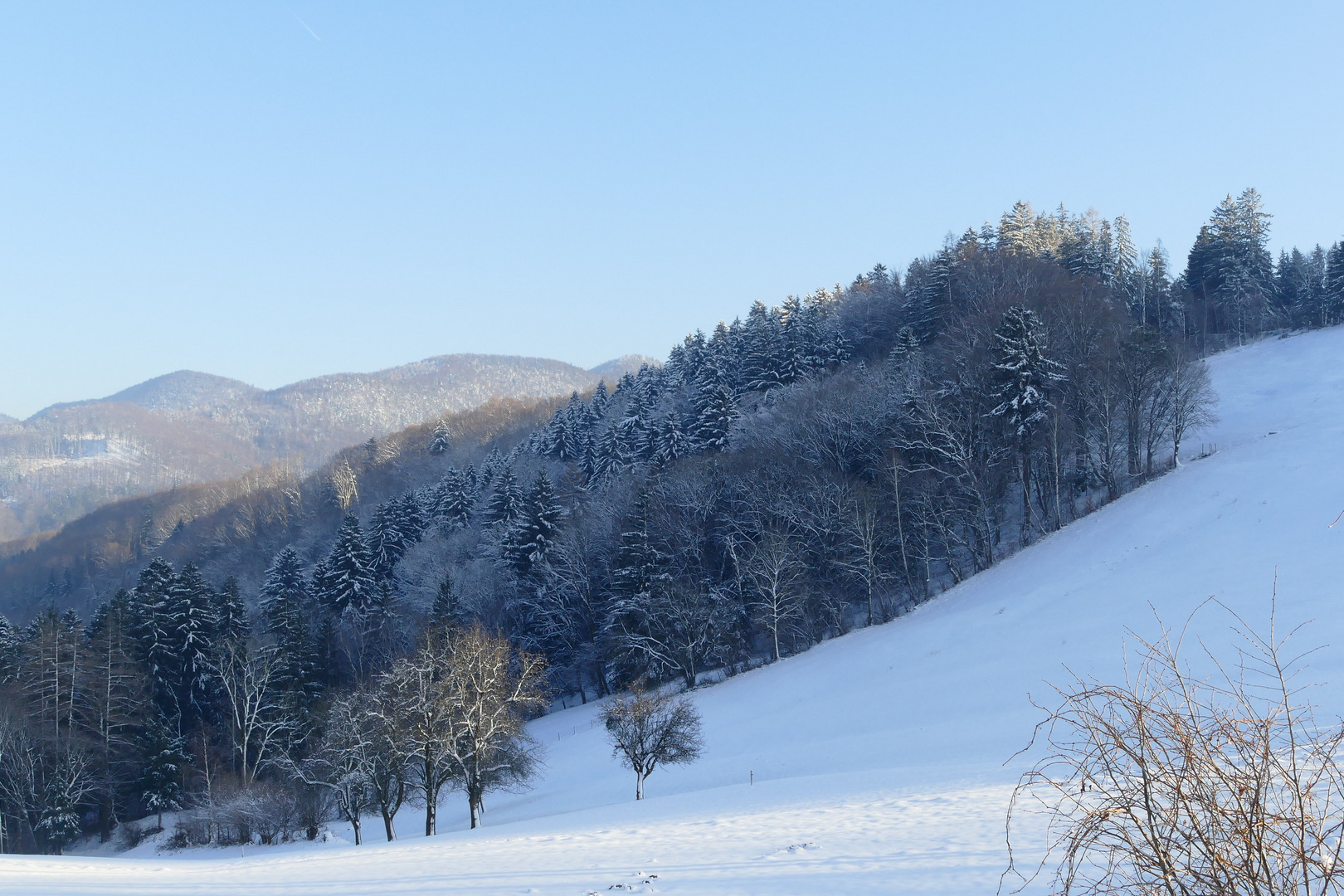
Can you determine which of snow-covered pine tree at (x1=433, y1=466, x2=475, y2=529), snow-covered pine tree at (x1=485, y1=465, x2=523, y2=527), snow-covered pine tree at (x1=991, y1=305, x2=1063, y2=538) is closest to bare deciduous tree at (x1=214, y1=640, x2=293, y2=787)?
snow-covered pine tree at (x1=485, y1=465, x2=523, y2=527)

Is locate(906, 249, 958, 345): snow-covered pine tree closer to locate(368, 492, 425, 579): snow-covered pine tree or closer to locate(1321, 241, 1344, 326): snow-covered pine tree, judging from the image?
locate(1321, 241, 1344, 326): snow-covered pine tree

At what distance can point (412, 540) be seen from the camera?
212 ft

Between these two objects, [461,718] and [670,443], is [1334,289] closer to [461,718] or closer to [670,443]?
[670,443]

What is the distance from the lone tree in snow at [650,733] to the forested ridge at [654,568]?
3.38 metres

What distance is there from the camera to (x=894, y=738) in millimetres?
22891

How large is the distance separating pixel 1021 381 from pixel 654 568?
20.7 meters

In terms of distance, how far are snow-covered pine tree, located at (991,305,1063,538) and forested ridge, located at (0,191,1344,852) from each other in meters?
0.14

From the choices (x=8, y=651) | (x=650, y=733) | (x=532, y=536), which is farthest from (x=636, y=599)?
(x=8, y=651)

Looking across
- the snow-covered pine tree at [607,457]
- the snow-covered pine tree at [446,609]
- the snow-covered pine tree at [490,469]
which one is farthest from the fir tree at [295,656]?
the snow-covered pine tree at [490,469]

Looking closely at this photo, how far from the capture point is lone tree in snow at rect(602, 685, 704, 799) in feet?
77.0

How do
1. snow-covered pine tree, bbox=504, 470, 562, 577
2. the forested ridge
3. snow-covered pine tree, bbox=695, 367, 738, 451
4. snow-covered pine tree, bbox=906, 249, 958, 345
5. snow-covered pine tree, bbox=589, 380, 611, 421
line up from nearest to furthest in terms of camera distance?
the forested ridge, snow-covered pine tree, bbox=504, 470, 562, 577, snow-covered pine tree, bbox=695, 367, 738, 451, snow-covered pine tree, bbox=906, 249, 958, 345, snow-covered pine tree, bbox=589, 380, 611, 421

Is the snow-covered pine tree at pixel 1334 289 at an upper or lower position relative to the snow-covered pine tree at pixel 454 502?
upper

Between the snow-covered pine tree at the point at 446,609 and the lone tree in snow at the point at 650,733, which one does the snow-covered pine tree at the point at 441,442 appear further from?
the lone tree in snow at the point at 650,733

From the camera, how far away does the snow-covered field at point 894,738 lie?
443 inches
